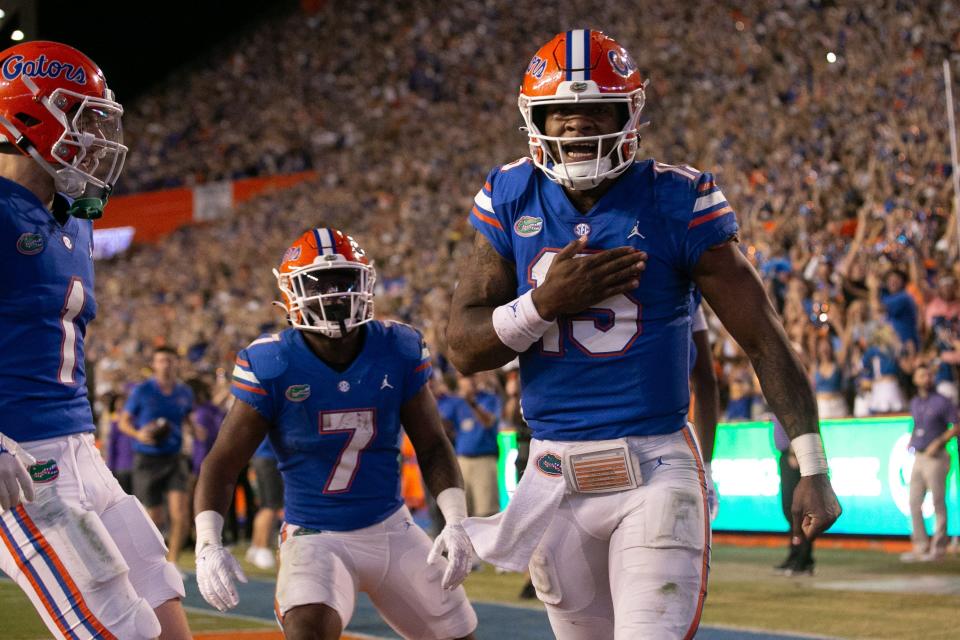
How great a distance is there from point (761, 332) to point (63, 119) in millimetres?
1986

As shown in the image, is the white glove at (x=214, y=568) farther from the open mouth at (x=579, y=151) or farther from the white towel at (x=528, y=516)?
the open mouth at (x=579, y=151)

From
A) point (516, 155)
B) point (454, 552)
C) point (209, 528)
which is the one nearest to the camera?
point (454, 552)

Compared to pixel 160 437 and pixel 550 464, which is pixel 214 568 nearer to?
pixel 550 464

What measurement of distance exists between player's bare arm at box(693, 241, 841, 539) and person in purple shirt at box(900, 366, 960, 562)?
681 cm

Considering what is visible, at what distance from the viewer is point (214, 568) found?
4.01 m

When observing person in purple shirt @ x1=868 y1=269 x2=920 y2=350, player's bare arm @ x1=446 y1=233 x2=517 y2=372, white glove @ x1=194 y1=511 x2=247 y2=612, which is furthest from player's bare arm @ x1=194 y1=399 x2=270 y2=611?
person in purple shirt @ x1=868 y1=269 x2=920 y2=350

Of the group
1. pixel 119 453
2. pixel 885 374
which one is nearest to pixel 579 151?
pixel 885 374

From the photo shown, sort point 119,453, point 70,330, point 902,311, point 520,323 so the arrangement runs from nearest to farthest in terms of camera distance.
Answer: point 520,323 → point 70,330 → point 902,311 → point 119,453

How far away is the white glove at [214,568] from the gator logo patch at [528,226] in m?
1.52

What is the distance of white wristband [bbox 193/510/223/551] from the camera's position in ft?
13.5

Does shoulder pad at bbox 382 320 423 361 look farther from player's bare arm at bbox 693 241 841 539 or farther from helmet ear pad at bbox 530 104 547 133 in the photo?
player's bare arm at bbox 693 241 841 539

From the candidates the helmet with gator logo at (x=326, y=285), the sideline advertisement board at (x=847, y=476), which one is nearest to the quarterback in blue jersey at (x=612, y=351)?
the helmet with gator logo at (x=326, y=285)

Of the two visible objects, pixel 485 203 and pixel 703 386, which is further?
pixel 703 386

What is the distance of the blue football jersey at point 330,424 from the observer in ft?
14.3
